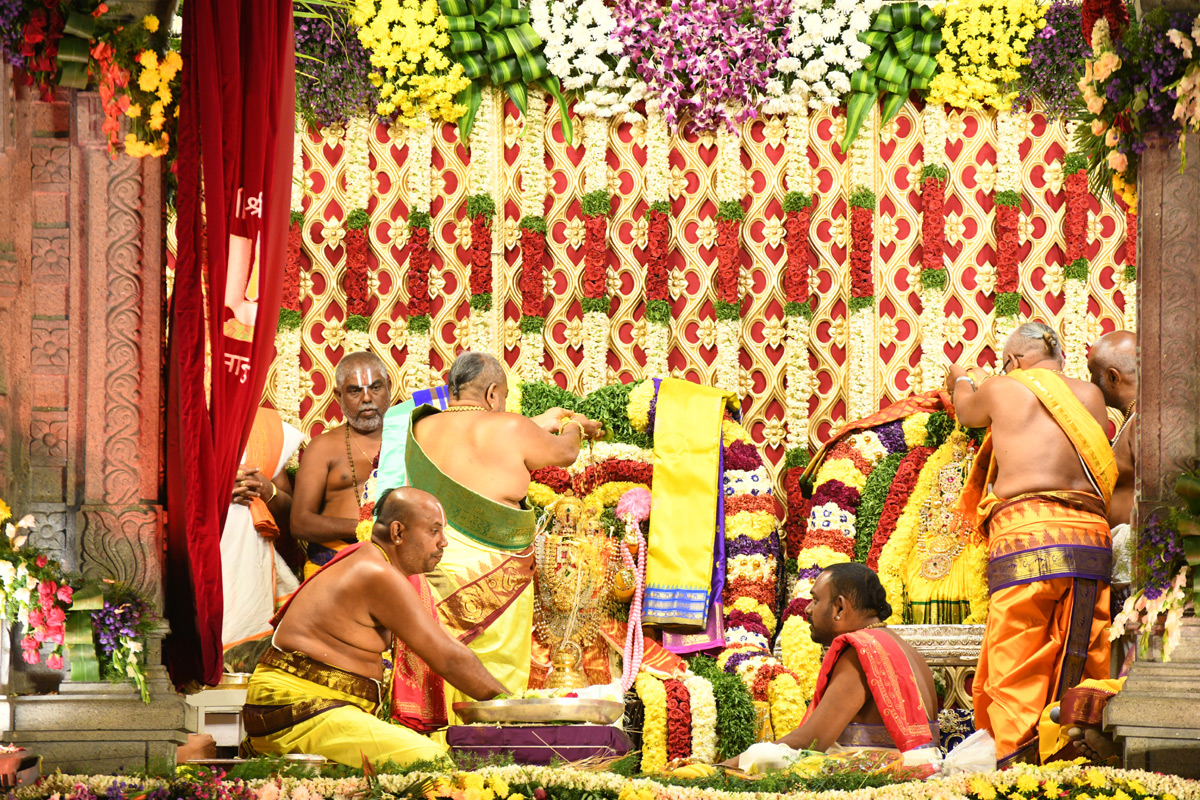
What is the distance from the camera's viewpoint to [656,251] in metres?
9.63

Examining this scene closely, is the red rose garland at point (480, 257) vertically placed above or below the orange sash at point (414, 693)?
above

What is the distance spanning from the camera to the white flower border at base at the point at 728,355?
9.56 metres

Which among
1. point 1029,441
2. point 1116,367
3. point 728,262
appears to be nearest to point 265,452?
point 728,262

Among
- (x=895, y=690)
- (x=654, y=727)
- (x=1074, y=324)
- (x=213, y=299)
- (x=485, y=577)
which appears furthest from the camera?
(x=1074, y=324)

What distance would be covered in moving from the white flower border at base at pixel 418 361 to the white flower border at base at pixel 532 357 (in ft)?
2.07

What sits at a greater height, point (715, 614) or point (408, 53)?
point (408, 53)

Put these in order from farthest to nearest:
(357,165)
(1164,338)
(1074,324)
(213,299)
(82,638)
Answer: (357,165) → (1074,324) → (1164,338) → (213,299) → (82,638)

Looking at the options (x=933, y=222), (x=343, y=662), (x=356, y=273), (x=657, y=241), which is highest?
(x=933, y=222)

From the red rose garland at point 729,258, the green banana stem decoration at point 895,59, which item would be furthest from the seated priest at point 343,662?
the green banana stem decoration at point 895,59

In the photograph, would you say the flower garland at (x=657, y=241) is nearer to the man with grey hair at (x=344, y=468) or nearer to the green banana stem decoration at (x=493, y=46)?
the green banana stem decoration at (x=493, y=46)

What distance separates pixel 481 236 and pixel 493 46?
1247 millimetres

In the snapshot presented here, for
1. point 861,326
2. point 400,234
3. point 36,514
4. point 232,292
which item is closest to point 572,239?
point 400,234

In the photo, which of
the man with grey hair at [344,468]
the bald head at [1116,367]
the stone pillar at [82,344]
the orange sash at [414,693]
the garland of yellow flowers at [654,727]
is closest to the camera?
the stone pillar at [82,344]

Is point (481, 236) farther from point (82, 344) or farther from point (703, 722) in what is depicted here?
point (82, 344)
